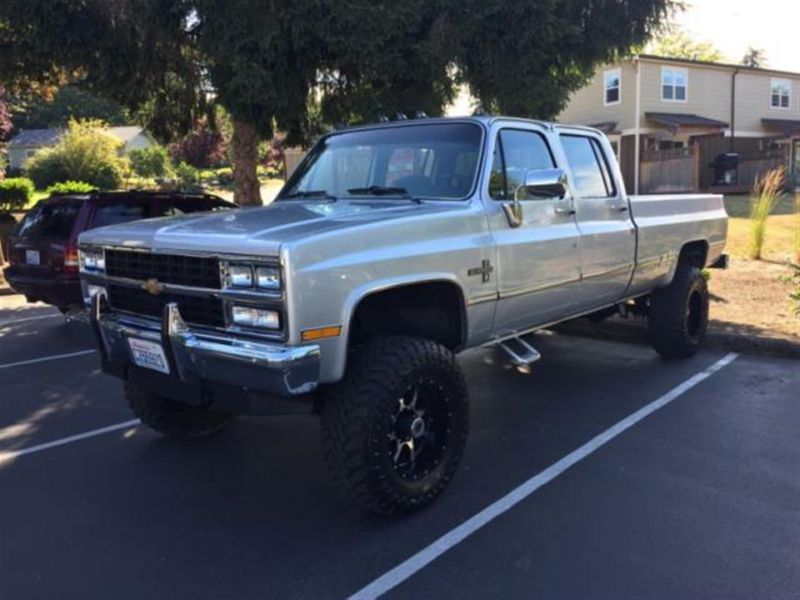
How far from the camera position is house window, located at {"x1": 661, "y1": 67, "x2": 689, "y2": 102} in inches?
1258

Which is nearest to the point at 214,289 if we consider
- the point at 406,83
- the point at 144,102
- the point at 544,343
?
the point at 544,343

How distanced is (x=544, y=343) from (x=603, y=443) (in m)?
3.16

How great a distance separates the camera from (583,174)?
587cm

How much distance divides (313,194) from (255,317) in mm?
1844

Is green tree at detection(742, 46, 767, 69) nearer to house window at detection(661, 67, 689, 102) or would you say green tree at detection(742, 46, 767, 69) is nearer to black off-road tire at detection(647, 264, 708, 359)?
house window at detection(661, 67, 689, 102)

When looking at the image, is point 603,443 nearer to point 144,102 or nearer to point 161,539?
point 161,539

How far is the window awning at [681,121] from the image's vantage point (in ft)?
101

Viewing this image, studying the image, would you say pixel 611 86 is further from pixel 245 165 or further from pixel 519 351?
pixel 519 351

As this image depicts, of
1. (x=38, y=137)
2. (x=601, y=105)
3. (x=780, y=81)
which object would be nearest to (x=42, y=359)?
(x=601, y=105)

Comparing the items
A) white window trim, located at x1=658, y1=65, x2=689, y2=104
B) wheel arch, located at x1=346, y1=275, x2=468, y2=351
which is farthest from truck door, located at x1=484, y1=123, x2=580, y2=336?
white window trim, located at x1=658, y1=65, x2=689, y2=104

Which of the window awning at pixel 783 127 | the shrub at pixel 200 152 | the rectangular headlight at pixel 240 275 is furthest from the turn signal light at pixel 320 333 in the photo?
the shrub at pixel 200 152

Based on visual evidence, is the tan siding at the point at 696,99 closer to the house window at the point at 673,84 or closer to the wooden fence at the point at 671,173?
the house window at the point at 673,84

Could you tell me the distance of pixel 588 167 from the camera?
598 centimetres

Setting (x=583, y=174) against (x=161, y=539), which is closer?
(x=161, y=539)
